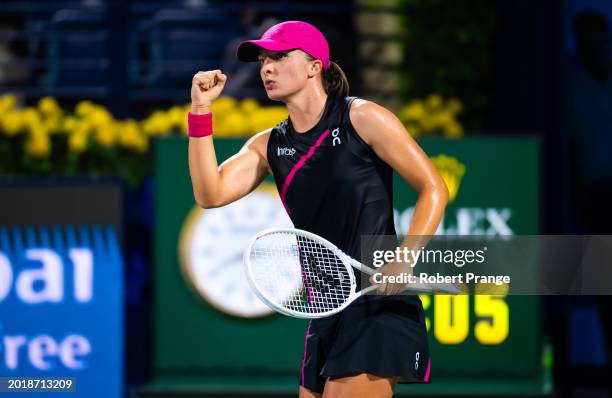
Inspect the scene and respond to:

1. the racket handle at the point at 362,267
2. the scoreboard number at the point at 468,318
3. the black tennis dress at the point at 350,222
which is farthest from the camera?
the scoreboard number at the point at 468,318

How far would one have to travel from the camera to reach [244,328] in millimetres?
6875

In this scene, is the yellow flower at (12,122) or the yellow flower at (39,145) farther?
the yellow flower at (12,122)

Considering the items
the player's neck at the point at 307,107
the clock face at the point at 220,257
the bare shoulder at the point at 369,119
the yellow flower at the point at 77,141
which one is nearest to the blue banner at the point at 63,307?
the clock face at the point at 220,257

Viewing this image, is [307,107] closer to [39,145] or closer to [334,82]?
[334,82]

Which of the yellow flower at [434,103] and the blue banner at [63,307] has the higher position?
the yellow flower at [434,103]

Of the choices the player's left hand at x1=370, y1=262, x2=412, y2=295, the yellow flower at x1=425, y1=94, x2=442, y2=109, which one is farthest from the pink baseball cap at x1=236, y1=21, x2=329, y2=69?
the yellow flower at x1=425, y1=94, x2=442, y2=109

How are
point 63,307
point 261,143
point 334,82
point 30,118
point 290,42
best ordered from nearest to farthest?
point 290,42 → point 334,82 → point 261,143 → point 63,307 → point 30,118

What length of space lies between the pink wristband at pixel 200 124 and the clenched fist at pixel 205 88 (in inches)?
0.8

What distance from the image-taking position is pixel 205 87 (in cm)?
432

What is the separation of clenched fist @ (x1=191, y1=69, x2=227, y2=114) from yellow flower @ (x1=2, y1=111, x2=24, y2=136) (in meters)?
4.21

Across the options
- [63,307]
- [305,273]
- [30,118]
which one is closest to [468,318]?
[63,307]

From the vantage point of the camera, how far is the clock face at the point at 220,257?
683 cm

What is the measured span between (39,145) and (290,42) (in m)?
4.26

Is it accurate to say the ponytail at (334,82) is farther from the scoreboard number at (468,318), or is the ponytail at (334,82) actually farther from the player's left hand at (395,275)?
the scoreboard number at (468,318)
